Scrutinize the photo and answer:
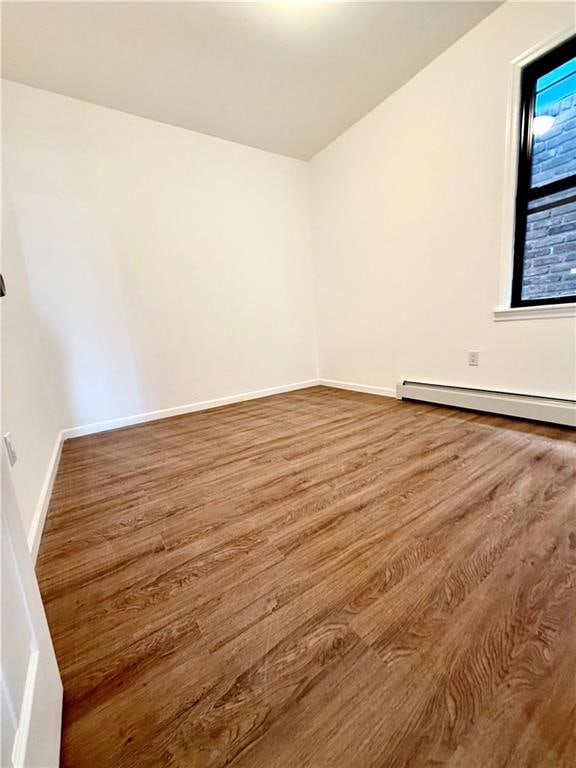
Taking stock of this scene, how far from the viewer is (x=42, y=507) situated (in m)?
1.51

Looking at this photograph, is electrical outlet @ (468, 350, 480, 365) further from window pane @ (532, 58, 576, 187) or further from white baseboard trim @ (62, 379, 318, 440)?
white baseboard trim @ (62, 379, 318, 440)

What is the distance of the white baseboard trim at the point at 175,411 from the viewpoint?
2770 millimetres

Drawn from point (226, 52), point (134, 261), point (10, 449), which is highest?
point (226, 52)

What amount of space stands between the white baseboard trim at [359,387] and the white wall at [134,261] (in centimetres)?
72

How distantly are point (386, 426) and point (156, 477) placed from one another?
5.45 ft

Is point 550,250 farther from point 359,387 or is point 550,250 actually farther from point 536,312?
point 359,387

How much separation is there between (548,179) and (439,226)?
71 cm

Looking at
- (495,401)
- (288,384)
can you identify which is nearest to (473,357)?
(495,401)

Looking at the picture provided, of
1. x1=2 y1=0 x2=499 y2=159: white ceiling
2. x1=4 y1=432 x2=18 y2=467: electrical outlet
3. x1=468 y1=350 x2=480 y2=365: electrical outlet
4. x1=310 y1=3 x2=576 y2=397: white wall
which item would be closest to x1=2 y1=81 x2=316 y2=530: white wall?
x1=2 y1=0 x2=499 y2=159: white ceiling

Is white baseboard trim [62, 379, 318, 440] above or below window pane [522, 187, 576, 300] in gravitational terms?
below

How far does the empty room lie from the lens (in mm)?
685

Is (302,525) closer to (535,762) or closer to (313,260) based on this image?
(535,762)

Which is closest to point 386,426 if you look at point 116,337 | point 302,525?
point 302,525

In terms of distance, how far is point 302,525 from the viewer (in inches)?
51.5
